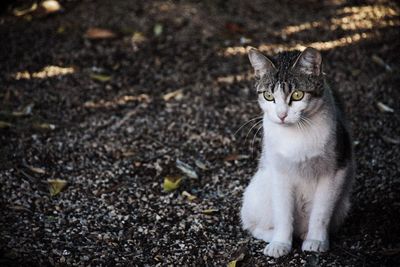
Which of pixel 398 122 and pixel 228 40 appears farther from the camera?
pixel 228 40

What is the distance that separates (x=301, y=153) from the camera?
3578mm

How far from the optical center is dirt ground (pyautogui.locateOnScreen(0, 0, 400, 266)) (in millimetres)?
4031

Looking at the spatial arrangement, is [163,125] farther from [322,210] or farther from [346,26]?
[346,26]

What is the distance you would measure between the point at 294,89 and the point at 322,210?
796mm

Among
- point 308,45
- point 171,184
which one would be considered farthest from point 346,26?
point 171,184

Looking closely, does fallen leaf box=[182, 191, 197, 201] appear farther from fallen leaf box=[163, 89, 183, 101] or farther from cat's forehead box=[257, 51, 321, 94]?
fallen leaf box=[163, 89, 183, 101]

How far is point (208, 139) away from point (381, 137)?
4.91 feet

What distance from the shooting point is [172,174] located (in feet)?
16.1

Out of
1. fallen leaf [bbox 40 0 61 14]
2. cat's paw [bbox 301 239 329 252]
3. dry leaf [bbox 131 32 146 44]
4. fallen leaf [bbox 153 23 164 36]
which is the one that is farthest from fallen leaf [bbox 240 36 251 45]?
cat's paw [bbox 301 239 329 252]

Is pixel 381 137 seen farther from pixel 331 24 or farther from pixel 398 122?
pixel 331 24

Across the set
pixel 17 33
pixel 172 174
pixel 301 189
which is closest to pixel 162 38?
pixel 17 33

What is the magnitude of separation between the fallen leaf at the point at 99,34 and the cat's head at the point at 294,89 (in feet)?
11.4

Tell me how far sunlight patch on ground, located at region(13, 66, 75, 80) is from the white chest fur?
10.6 ft

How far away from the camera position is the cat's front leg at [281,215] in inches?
147
